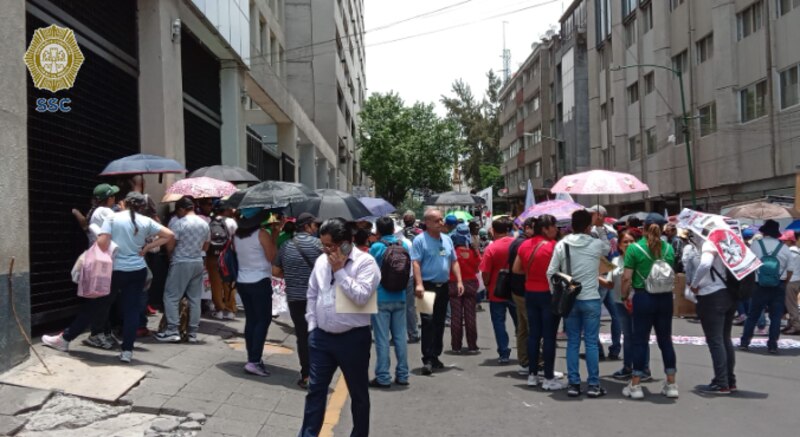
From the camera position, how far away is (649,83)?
40469 mm

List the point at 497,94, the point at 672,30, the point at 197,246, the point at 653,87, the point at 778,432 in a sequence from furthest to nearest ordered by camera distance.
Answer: the point at 497,94 < the point at 653,87 < the point at 672,30 < the point at 197,246 < the point at 778,432

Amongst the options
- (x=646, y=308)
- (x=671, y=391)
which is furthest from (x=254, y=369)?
(x=671, y=391)

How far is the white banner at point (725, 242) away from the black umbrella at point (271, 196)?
4565 millimetres

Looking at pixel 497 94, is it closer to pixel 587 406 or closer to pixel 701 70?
pixel 701 70

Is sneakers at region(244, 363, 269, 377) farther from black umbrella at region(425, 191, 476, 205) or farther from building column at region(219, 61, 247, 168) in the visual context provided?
black umbrella at region(425, 191, 476, 205)

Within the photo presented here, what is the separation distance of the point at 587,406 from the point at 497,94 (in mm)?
88194

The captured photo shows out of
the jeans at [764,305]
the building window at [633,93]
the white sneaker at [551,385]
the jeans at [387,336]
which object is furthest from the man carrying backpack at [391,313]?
the building window at [633,93]

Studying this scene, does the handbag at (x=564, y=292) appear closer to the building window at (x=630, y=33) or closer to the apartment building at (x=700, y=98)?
the apartment building at (x=700, y=98)

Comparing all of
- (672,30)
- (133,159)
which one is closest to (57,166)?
(133,159)

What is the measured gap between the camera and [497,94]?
93500mm

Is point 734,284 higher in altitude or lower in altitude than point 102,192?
lower

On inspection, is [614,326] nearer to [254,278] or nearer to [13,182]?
[254,278]

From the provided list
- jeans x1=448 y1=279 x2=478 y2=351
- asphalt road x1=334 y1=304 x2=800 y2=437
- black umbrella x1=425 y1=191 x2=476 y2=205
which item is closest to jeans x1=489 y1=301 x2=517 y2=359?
asphalt road x1=334 y1=304 x2=800 y2=437

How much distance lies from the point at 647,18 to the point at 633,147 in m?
7.24
